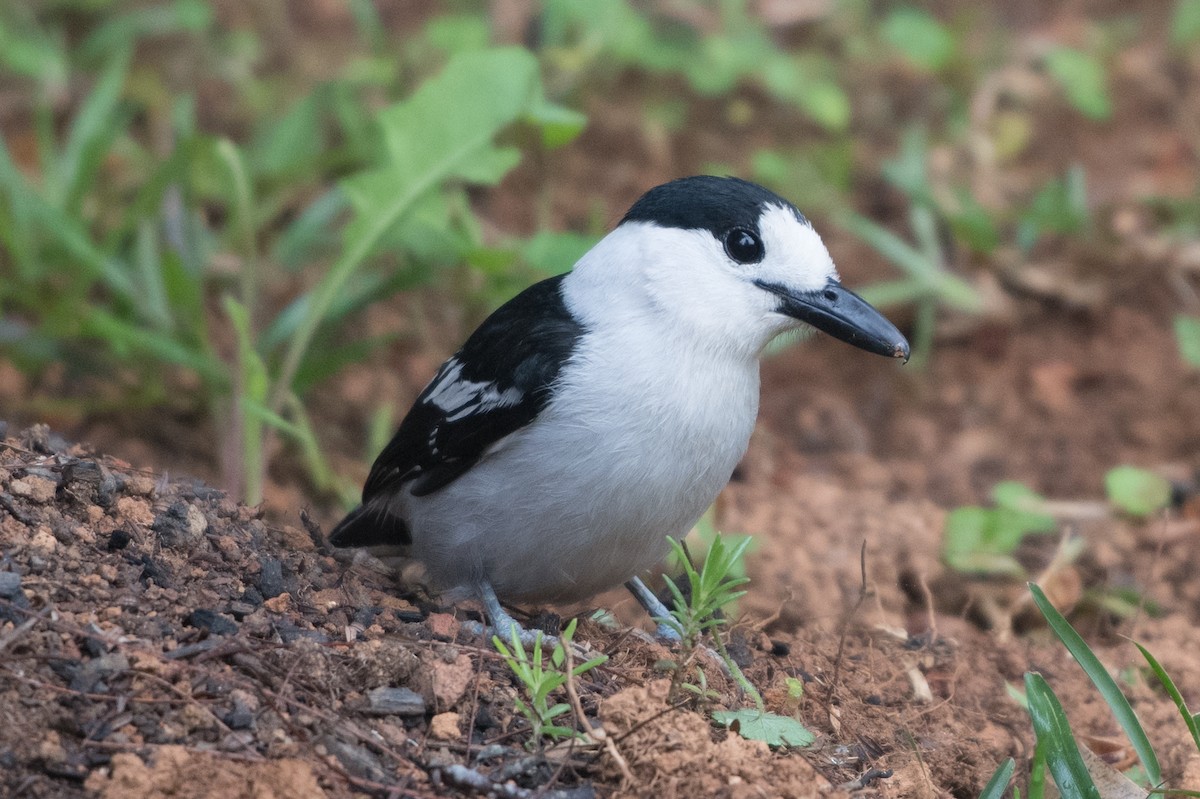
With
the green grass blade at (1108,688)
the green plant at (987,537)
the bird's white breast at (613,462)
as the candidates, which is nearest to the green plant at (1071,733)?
the green grass blade at (1108,688)

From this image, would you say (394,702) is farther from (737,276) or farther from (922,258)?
(922,258)

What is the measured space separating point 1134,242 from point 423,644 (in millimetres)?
4461

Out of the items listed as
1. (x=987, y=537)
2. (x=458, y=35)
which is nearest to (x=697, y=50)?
(x=458, y=35)

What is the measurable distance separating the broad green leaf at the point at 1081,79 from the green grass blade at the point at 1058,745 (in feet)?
15.0

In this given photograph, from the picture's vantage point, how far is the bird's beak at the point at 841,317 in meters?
3.62

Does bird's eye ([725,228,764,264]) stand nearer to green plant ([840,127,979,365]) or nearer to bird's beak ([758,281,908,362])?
bird's beak ([758,281,908,362])

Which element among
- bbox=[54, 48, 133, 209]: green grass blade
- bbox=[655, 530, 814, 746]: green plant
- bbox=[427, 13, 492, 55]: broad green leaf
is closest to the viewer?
bbox=[655, 530, 814, 746]: green plant

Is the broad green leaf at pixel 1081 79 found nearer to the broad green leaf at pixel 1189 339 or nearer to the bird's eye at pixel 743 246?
the broad green leaf at pixel 1189 339

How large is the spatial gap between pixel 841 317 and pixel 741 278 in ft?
0.93

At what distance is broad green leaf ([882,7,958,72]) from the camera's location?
6883mm

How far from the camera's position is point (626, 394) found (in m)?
3.50

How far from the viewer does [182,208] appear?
5.79m

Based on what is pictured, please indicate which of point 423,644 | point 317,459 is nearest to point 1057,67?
point 317,459

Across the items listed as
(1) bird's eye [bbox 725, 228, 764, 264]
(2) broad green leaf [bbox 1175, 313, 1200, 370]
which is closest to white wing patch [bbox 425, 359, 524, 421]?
(1) bird's eye [bbox 725, 228, 764, 264]
